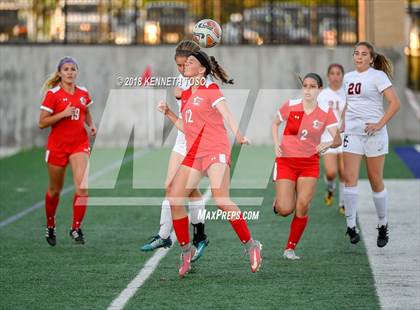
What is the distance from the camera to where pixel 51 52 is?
27578mm

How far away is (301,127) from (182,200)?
5.93ft

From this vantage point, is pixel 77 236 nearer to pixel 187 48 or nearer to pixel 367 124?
pixel 187 48

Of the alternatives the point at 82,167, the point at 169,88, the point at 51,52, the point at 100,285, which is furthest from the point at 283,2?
the point at 100,285

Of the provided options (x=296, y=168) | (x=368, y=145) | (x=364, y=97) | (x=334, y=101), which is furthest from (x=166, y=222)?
(x=334, y=101)

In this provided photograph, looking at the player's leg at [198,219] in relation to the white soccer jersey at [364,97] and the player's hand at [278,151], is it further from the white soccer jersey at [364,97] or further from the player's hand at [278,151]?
the white soccer jersey at [364,97]

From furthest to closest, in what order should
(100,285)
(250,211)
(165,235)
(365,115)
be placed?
(250,211) → (365,115) → (165,235) → (100,285)

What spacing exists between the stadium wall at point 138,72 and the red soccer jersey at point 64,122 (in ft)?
48.4

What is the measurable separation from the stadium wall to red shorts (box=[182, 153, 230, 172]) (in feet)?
56.5

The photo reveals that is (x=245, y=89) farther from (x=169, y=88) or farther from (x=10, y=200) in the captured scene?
(x=10, y=200)

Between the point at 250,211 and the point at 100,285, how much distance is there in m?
5.86

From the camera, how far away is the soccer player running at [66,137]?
12.6 metres

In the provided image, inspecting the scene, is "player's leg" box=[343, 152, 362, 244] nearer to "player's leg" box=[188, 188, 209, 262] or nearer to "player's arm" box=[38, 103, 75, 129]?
"player's leg" box=[188, 188, 209, 262]

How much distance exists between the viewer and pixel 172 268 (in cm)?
1084

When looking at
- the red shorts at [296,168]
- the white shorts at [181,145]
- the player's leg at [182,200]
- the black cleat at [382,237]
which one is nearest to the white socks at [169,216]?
the white shorts at [181,145]
